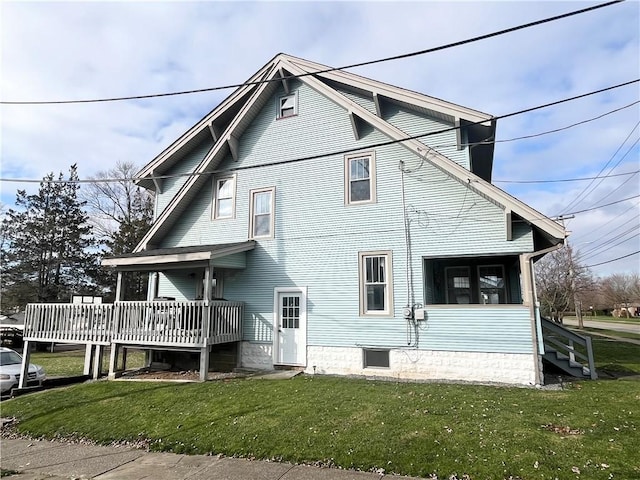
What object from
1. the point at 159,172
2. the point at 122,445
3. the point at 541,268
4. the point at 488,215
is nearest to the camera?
the point at 122,445

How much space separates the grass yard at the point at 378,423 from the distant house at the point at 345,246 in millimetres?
1292

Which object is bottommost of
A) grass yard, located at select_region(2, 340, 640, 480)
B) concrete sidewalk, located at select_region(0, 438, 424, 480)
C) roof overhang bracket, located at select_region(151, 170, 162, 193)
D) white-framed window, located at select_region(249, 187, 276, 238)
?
concrete sidewalk, located at select_region(0, 438, 424, 480)

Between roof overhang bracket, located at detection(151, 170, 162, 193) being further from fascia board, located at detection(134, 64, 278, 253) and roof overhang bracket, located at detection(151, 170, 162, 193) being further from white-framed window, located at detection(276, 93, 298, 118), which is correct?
white-framed window, located at detection(276, 93, 298, 118)

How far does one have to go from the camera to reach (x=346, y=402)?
27.1ft

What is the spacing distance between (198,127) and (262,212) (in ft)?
14.0

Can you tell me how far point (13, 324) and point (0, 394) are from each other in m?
27.9

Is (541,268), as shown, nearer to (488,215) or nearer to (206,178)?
(488,215)

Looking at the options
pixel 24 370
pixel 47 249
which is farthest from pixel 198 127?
pixel 47 249

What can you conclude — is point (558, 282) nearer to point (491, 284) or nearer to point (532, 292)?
point (491, 284)

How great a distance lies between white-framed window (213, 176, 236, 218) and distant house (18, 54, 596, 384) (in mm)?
53

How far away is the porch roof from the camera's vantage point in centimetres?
1173

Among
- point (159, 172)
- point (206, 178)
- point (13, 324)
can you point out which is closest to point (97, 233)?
point (13, 324)

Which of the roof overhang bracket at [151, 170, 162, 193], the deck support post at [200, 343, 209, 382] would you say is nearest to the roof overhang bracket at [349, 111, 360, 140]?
the deck support post at [200, 343, 209, 382]

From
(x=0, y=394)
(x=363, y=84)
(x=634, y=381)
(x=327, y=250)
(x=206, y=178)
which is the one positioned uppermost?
(x=363, y=84)
